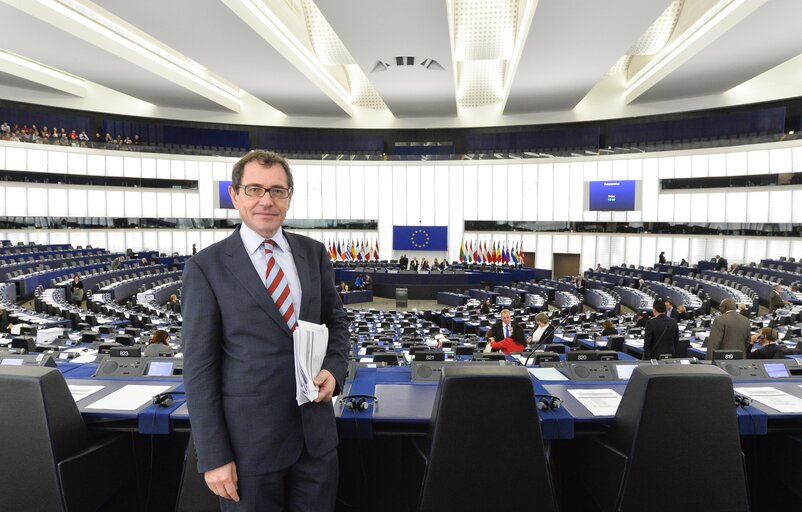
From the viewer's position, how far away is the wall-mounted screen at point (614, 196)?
86.4 feet

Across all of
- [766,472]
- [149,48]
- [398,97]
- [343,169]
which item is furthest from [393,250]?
[766,472]

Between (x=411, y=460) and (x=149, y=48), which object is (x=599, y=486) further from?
(x=149, y=48)

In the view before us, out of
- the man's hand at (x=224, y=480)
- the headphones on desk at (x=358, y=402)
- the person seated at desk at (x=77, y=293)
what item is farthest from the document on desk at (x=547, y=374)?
the person seated at desk at (x=77, y=293)

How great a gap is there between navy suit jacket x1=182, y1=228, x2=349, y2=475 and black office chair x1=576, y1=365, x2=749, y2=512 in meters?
1.26

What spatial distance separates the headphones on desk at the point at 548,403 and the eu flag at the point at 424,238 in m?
28.0

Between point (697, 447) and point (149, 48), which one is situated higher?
point (149, 48)

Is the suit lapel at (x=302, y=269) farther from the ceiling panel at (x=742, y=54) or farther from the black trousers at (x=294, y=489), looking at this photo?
the ceiling panel at (x=742, y=54)

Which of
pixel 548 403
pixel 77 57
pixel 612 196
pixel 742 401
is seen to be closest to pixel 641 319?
pixel 742 401

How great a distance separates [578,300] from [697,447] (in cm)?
1616

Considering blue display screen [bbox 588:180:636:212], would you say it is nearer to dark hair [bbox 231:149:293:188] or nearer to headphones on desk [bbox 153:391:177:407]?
headphones on desk [bbox 153:391:177:407]

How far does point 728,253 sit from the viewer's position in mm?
24047

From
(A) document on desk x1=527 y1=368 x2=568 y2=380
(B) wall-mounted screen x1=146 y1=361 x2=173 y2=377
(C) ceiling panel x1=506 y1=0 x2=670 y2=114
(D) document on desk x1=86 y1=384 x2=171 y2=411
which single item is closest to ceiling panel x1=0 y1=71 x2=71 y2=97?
(C) ceiling panel x1=506 y1=0 x2=670 y2=114

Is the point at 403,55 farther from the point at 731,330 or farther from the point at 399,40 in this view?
the point at 731,330

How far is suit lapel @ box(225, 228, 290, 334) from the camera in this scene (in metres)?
1.83
